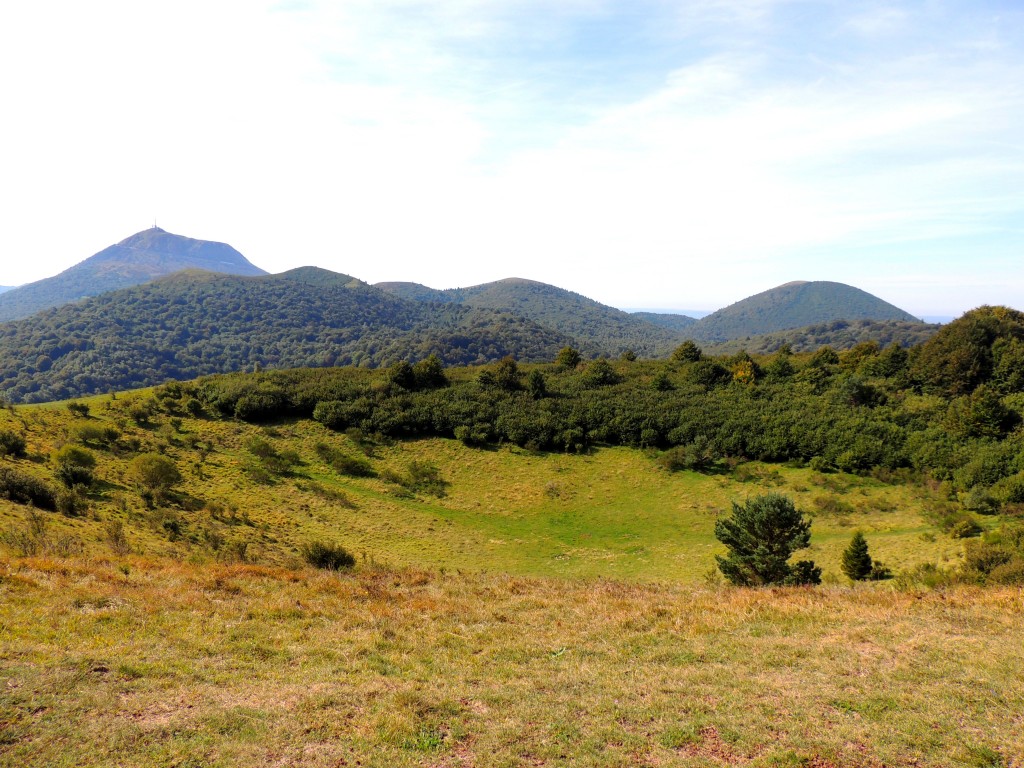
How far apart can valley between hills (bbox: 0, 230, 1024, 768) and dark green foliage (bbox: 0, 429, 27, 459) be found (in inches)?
5.4

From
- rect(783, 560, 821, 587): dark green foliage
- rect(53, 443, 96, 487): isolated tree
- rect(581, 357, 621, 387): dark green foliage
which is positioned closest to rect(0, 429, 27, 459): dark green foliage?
rect(53, 443, 96, 487): isolated tree

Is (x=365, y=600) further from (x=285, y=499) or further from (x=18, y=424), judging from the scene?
(x=18, y=424)

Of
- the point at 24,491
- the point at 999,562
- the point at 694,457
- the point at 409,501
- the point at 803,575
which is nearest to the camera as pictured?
the point at 999,562

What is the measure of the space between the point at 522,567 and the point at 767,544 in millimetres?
12022

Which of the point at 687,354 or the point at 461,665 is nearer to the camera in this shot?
the point at 461,665

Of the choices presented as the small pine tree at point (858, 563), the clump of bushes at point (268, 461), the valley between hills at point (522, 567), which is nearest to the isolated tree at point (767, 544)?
Answer: the valley between hills at point (522, 567)

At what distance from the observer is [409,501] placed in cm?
3425

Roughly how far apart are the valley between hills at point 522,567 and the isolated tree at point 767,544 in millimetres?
856

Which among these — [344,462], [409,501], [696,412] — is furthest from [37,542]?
[696,412]

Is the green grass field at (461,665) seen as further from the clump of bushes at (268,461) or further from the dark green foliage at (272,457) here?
the dark green foliage at (272,457)

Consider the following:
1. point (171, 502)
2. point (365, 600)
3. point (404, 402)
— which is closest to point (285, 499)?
point (171, 502)

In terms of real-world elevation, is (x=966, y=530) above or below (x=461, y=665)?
above

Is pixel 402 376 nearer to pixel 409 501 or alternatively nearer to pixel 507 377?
pixel 507 377

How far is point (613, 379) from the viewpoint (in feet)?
175
